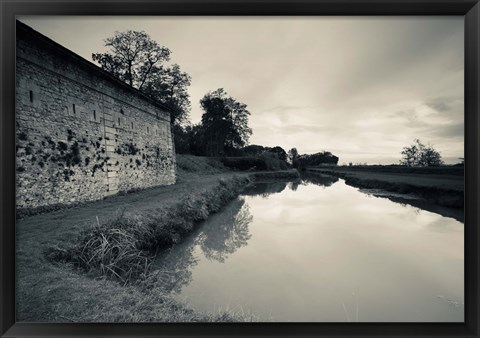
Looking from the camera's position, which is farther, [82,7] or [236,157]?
[236,157]

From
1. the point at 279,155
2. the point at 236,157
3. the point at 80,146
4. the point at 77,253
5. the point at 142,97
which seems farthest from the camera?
the point at 279,155

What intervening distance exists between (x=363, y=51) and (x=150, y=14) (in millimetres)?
2512

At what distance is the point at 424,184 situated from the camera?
5023mm

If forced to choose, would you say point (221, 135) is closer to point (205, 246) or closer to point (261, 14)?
point (205, 246)

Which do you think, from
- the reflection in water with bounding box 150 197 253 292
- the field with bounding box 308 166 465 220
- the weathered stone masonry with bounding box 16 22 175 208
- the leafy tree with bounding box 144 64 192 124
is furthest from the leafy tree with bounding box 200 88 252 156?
the field with bounding box 308 166 465 220

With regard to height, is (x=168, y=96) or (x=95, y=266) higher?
(x=168, y=96)

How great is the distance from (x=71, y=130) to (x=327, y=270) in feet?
20.8

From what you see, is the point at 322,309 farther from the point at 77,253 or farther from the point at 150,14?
the point at 150,14

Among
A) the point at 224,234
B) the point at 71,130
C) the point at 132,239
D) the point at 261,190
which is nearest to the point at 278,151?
the point at 261,190

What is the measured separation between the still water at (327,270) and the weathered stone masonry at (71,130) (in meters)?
2.90

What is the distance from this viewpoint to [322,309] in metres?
2.54

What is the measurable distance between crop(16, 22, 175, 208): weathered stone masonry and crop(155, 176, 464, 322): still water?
290 cm
